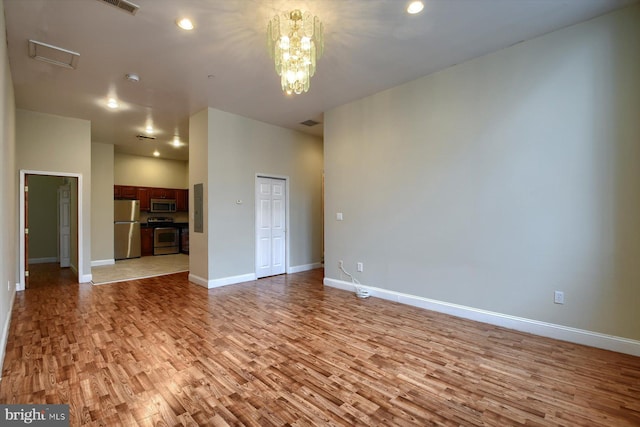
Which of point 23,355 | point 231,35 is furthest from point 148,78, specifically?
point 23,355

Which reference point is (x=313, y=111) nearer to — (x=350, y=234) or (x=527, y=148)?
(x=350, y=234)

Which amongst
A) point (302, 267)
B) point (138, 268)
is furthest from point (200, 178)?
point (138, 268)

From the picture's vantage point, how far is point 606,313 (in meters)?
2.73

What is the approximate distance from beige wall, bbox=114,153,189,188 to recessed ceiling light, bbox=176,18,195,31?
713 centimetres

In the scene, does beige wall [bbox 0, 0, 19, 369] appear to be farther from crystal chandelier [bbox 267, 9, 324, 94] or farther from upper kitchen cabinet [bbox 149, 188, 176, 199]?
upper kitchen cabinet [bbox 149, 188, 176, 199]

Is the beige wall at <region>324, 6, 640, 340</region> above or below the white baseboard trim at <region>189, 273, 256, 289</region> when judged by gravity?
above

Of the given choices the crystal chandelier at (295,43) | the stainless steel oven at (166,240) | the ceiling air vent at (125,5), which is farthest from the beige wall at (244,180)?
the stainless steel oven at (166,240)

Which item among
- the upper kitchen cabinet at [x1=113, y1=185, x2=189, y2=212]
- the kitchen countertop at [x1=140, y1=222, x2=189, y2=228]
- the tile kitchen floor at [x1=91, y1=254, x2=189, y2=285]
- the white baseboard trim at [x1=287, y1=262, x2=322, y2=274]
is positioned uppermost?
the upper kitchen cabinet at [x1=113, y1=185, x2=189, y2=212]

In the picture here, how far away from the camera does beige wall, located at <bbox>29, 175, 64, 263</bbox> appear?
7.34 m

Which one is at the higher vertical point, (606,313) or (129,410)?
(606,313)

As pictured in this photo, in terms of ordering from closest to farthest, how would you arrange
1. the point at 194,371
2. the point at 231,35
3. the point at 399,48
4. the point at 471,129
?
the point at 194,371 → the point at 231,35 → the point at 399,48 → the point at 471,129

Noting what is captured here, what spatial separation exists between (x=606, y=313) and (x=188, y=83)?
5.37 meters

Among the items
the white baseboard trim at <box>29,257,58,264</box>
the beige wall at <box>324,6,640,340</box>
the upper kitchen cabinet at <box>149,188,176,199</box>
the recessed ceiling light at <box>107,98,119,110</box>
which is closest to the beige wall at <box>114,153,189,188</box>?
the upper kitchen cabinet at <box>149,188,176,199</box>
